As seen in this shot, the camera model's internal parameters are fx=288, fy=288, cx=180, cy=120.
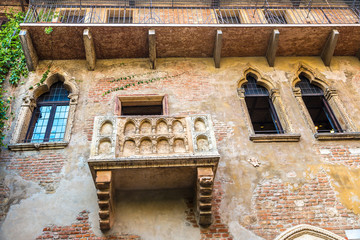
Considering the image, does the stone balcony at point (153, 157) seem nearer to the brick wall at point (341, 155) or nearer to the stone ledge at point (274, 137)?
the stone ledge at point (274, 137)

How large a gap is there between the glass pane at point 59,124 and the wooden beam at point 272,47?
569 cm

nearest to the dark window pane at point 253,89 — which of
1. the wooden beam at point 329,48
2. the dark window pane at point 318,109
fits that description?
the dark window pane at point 318,109

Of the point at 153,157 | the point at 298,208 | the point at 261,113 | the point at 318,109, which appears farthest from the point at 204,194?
the point at 318,109

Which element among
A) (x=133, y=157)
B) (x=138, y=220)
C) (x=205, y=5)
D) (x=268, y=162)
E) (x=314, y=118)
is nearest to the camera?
(x=133, y=157)

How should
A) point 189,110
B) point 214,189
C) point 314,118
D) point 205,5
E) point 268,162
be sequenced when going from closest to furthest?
1. point 214,189
2. point 268,162
3. point 189,110
4. point 314,118
5. point 205,5

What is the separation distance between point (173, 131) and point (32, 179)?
299 centimetres

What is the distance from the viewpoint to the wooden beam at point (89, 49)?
7.48 metres

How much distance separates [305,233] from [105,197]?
360cm

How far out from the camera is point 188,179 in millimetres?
5281

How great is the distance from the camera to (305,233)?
203 inches

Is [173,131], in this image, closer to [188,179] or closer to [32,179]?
[188,179]

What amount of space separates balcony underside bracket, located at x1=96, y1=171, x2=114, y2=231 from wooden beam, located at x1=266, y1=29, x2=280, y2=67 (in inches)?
224

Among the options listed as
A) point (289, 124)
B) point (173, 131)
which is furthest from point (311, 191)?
point (173, 131)

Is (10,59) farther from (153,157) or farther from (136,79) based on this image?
(153,157)
